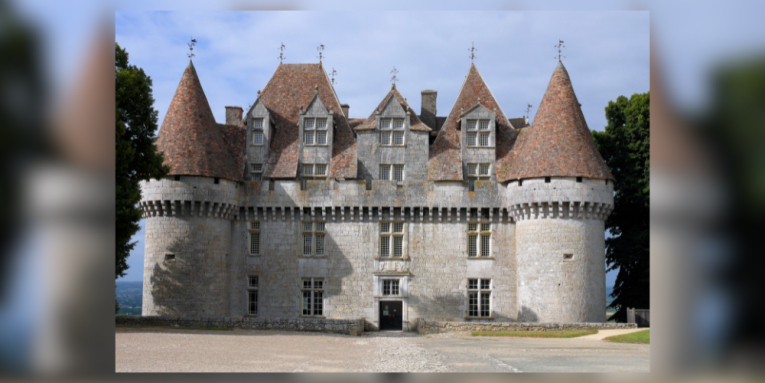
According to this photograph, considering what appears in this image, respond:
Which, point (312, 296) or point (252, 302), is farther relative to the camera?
point (252, 302)

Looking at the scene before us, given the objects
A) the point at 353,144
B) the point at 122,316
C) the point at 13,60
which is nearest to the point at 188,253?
the point at 122,316

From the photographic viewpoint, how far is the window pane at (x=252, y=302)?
1158 inches

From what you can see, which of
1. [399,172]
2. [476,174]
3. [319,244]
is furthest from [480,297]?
[319,244]

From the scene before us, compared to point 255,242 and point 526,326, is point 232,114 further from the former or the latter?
point 526,326

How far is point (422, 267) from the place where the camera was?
29234 millimetres

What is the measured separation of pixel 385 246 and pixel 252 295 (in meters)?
6.10

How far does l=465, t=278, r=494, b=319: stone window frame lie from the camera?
28781 mm

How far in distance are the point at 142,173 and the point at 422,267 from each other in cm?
1187

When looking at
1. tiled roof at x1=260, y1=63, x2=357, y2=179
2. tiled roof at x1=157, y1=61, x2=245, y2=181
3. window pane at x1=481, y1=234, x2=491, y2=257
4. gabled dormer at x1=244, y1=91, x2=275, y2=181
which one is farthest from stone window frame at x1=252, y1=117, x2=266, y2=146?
window pane at x1=481, y1=234, x2=491, y2=257

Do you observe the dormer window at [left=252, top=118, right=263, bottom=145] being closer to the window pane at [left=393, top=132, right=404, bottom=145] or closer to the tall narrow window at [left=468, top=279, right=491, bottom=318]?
the window pane at [left=393, top=132, right=404, bottom=145]

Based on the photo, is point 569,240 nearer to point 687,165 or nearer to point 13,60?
point 687,165

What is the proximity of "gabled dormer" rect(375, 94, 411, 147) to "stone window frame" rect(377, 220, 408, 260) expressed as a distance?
3489mm

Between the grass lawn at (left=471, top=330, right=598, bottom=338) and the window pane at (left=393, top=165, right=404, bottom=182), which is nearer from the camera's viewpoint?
the grass lawn at (left=471, top=330, right=598, bottom=338)

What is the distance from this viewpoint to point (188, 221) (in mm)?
28312
